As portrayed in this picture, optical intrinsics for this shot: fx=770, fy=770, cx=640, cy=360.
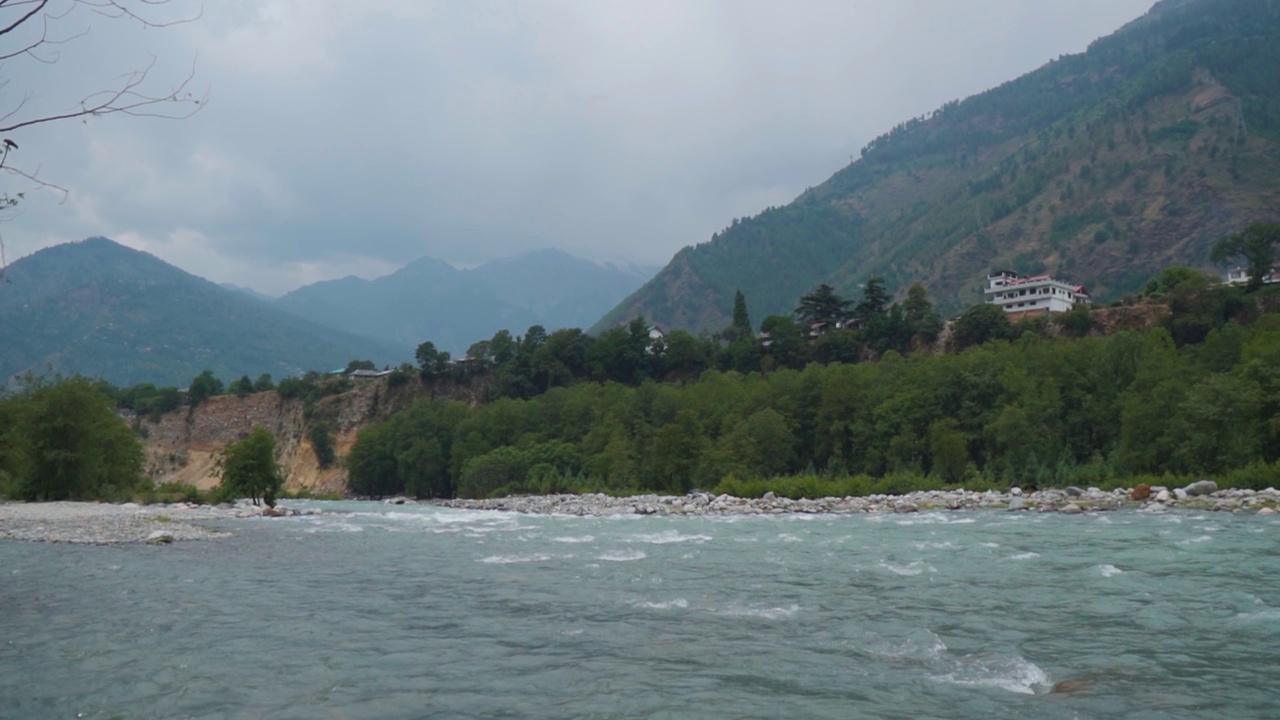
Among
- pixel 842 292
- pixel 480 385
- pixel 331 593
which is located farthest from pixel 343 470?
pixel 842 292

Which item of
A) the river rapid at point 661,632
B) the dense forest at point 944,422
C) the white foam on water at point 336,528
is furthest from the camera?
the dense forest at point 944,422

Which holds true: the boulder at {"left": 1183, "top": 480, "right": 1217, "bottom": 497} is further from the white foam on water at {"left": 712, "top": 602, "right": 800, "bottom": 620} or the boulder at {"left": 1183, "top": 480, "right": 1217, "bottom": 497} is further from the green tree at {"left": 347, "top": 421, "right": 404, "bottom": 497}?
the green tree at {"left": 347, "top": 421, "right": 404, "bottom": 497}

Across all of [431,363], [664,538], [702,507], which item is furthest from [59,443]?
[431,363]

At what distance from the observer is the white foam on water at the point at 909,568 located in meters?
14.3

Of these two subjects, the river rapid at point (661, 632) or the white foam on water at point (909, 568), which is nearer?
the river rapid at point (661, 632)

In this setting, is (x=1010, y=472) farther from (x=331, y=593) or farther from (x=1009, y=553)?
(x=331, y=593)

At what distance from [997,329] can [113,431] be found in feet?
218

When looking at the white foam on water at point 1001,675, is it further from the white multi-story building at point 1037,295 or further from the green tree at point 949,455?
the white multi-story building at point 1037,295

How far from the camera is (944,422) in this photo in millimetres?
45406

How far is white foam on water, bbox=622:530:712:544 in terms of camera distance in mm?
21641

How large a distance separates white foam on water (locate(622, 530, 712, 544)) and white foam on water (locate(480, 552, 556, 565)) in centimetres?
394

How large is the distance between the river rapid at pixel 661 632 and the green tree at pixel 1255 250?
2355 inches

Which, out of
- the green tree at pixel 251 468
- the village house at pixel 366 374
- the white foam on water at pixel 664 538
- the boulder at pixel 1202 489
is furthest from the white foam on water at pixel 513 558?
the village house at pixel 366 374

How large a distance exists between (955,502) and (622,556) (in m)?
20.7
